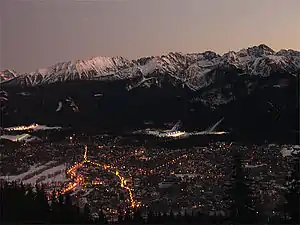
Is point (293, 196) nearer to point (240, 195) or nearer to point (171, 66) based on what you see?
point (240, 195)

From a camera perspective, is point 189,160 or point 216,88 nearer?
point 189,160

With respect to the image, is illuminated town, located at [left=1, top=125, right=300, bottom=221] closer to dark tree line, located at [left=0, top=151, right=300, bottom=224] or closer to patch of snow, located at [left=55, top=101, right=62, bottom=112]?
dark tree line, located at [left=0, top=151, right=300, bottom=224]

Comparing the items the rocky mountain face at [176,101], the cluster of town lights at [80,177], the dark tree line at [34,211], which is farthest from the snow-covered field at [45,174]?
the rocky mountain face at [176,101]

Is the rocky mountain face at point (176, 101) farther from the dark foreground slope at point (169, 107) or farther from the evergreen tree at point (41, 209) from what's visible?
the evergreen tree at point (41, 209)

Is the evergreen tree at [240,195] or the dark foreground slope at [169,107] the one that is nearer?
the evergreen tree at [240,195]

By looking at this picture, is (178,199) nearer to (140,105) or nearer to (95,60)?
(140,105)

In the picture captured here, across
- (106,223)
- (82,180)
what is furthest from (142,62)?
(106,223)

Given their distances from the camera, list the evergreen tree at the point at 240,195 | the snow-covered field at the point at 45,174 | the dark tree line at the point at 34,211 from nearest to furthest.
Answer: the dark tree line at the point at 34,211
the evergreen tree at the point at 240,195
the snow-covered field at the point at 45,174

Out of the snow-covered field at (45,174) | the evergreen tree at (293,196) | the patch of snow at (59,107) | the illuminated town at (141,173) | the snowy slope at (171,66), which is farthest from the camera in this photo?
the snowy slope at (171,66)

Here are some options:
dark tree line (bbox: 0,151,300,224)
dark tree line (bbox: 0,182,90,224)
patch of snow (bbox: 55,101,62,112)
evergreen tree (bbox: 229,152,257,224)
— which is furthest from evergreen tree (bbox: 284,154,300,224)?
patch of snow (bbox: 55,101,62,112)
